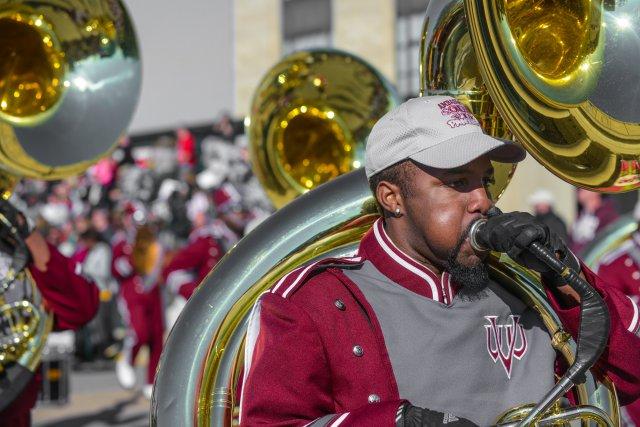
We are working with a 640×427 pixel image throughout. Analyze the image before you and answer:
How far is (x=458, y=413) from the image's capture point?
2.07 metres

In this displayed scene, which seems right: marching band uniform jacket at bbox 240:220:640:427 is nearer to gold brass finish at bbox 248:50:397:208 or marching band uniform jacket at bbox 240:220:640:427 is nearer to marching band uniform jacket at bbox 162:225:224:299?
gold brass finish at bbox 248:50:397:208

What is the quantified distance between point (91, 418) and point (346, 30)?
10706 millimetres

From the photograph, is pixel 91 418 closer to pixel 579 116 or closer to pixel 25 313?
pixel 25 313

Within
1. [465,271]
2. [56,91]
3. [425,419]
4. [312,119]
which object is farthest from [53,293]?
[425,419]

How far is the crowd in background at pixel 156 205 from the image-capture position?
859cm

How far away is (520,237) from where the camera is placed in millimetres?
1914

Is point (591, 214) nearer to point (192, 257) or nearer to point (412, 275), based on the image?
point (192, 257)

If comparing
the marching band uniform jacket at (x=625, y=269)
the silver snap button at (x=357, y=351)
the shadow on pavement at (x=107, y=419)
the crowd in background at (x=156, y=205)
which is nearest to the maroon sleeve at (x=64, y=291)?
the silver snap button at (x=357, y=351)

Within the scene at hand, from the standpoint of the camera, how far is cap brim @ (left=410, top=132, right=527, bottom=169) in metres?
2.11

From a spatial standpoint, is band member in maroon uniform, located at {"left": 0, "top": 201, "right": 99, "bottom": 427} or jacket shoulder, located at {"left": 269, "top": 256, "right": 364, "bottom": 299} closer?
jacket shoulder, located at {"left": 269, "top": 256, "right": 364, "bottom": 299}

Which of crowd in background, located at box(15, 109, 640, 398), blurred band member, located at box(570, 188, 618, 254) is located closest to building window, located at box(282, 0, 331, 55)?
crowd in background, located at box(15, 109, 640, 398)

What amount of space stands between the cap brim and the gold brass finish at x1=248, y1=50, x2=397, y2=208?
70.4 inches

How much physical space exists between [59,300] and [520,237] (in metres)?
1.93

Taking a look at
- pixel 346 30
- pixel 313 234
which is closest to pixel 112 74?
pixel 313 234
